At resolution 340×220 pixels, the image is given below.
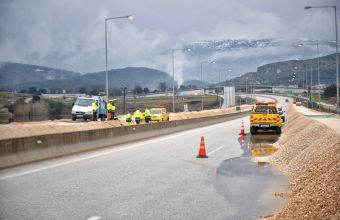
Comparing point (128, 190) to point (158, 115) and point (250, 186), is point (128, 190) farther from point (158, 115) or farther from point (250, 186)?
point (158, 115)

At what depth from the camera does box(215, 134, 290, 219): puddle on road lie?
828 cm

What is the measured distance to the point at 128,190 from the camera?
9.78 metres

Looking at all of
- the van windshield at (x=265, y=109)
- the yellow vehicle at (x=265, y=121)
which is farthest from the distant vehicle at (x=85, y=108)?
the yellow vehicle at (x=265, y=121)

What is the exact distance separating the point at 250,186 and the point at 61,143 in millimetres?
8903

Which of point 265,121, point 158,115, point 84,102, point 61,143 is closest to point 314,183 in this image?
point 61,143

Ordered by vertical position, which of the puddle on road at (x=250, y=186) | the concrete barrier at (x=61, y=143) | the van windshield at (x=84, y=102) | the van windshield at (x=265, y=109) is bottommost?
the puddle on road at (x=250, y=186)

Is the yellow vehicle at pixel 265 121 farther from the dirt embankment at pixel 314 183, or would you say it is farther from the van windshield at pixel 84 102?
the van windshield at pixel 84 102

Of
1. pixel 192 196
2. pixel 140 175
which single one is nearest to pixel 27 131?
pixel 140 175

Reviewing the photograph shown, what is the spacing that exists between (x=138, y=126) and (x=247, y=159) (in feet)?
38.8

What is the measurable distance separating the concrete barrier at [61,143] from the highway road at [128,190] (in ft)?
2.13

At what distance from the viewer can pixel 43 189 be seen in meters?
9.82

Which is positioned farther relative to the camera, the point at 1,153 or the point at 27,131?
the point at 27,131

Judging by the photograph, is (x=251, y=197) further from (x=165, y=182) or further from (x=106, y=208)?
(x=106, y=208)

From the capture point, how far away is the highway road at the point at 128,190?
7742mm
